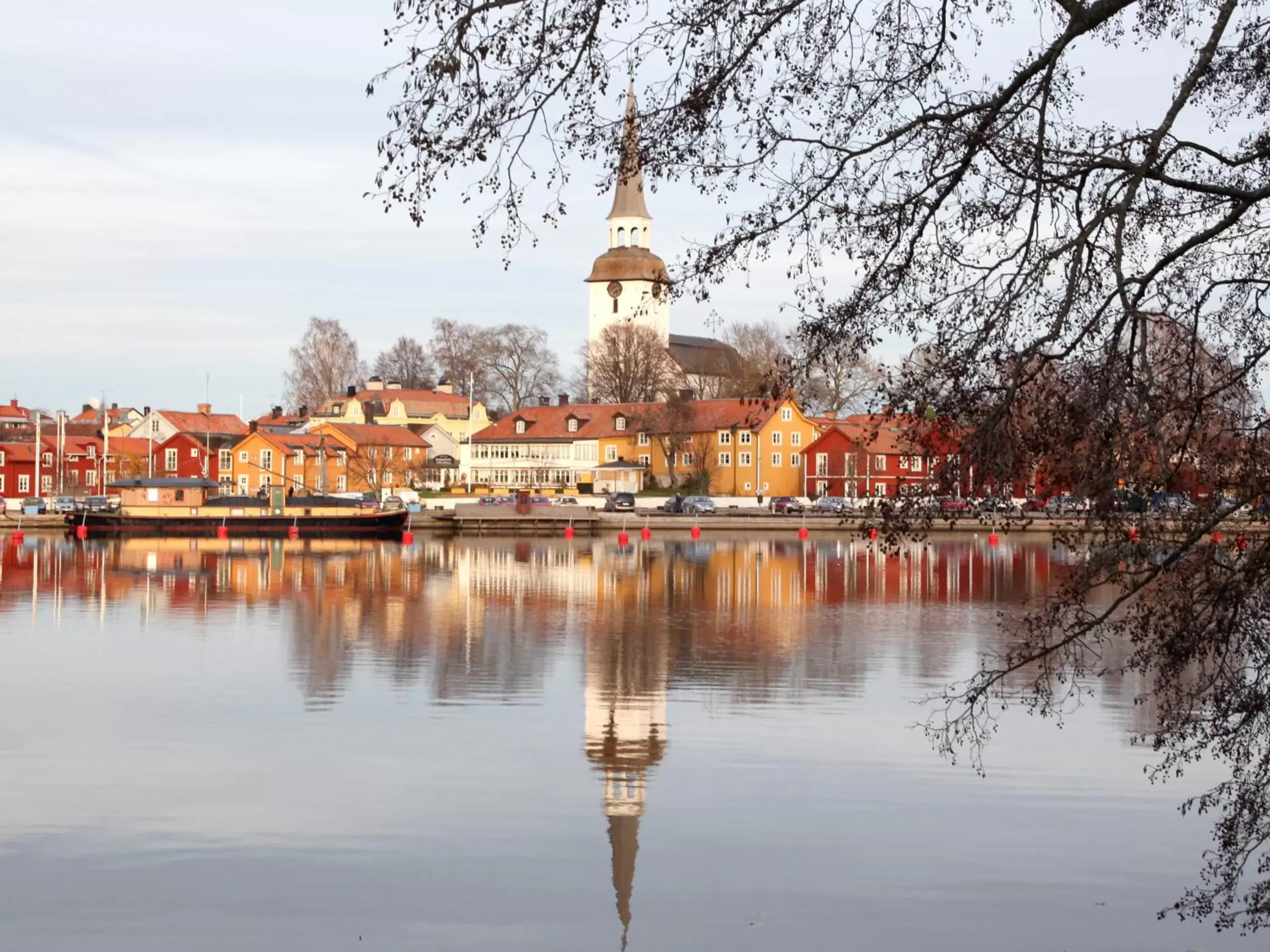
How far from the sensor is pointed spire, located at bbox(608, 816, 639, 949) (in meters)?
12.4

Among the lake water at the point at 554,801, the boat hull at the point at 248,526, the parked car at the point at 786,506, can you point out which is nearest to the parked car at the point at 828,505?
the parked car at the point at 786,506

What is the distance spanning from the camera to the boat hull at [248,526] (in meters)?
80.2


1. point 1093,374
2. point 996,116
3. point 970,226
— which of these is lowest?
point 1093,374

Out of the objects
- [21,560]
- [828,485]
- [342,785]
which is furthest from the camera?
[828,485]

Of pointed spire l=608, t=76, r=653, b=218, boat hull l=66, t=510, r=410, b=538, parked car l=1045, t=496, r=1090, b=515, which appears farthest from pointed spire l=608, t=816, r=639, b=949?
boat hull l=66, t=510, r=410, b=538

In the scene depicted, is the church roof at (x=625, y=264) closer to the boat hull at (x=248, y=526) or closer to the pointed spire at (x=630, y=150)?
the boat hull at (x=248, y=526)

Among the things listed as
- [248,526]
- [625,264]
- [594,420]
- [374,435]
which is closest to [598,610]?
[248,526]

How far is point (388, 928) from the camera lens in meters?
11.8

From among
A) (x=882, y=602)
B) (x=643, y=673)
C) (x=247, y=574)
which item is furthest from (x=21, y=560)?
(x=643, y=673)

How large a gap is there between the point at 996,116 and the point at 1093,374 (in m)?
1.58

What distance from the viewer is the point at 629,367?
122 metres

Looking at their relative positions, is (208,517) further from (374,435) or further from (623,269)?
(623,269)

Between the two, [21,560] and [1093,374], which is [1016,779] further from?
[21,560]

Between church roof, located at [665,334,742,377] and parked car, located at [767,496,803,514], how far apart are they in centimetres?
1620
